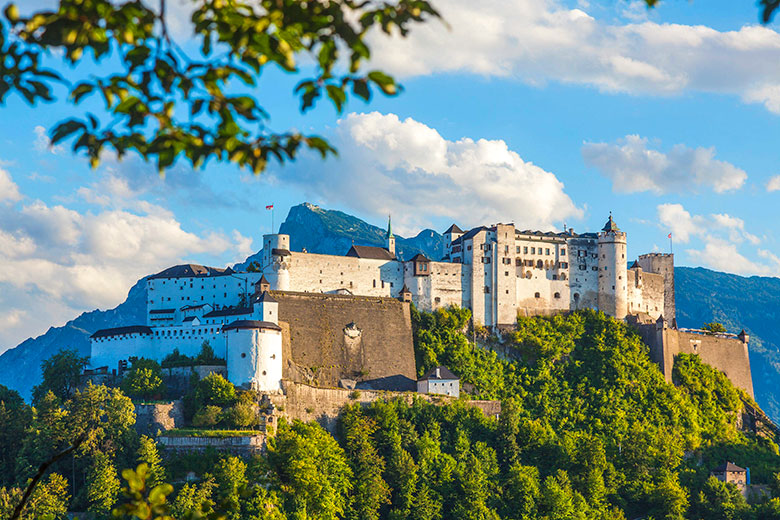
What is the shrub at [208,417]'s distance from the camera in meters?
62.1

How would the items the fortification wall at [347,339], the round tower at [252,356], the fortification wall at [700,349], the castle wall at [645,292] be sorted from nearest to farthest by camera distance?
the round tower at [252,356] → the fortification wall at [347,339] → the fortification wall at [700,349] → the castle wall at [645,292]

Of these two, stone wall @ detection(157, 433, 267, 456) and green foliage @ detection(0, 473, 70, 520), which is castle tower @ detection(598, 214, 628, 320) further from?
green foliage @ detection(0, 473, 70, 520)

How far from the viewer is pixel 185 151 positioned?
9562 millimetres

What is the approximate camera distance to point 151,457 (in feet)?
190

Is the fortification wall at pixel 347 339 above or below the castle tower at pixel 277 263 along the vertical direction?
below

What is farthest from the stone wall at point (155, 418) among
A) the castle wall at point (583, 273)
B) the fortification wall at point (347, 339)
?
the castle wall at point (583, 273)

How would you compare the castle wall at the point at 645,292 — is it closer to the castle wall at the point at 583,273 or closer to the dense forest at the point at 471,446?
the castle wall at the point at 583,273

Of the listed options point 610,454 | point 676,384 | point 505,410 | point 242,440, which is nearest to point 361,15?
point 242,440

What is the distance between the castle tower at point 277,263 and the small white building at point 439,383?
1142 cm

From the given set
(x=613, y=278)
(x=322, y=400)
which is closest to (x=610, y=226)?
(x=613, y=278)

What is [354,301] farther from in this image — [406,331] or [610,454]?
[610,454]

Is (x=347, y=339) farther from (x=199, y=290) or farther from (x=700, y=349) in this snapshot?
(x=700, y=349)

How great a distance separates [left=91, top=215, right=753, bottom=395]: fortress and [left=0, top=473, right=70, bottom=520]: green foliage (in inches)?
Answer: 502

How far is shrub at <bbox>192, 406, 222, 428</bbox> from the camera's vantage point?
62062 millimetres
